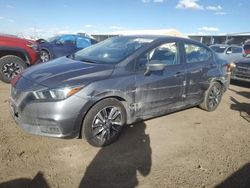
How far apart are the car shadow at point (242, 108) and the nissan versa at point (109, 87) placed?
1.31 metres

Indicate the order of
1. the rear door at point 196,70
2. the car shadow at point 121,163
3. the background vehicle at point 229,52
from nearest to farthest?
the car shadow at point 121,163, the rear door at point 196,70, the background vehicle at point 229,52

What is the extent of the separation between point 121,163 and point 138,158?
288 millimetres

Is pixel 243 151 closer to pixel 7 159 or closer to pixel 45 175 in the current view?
pixel 45 175

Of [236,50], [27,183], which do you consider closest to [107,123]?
[27,183]

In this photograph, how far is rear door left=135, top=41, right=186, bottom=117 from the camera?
439 cm

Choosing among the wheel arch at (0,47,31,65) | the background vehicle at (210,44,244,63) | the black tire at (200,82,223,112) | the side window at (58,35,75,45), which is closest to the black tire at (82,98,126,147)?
the black tire at (200,82,223,112)

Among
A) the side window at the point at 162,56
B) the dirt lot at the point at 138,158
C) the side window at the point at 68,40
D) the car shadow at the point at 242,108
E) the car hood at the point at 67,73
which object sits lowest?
the car shadow at the point at 242,108

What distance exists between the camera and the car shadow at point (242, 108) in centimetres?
621

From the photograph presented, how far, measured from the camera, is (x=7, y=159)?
3.60 metres

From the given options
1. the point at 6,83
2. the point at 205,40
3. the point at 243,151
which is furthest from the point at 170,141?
the point at 205,40

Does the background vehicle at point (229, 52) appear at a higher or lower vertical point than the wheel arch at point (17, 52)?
lower

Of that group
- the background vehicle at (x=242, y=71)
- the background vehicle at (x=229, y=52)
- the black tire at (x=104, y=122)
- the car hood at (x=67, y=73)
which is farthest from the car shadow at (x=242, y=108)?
the background vehicle at (x=229, y=52)

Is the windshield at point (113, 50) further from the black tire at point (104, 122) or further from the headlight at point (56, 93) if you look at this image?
the headlight at point (56, 93)

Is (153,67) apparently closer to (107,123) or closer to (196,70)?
(107,123)
